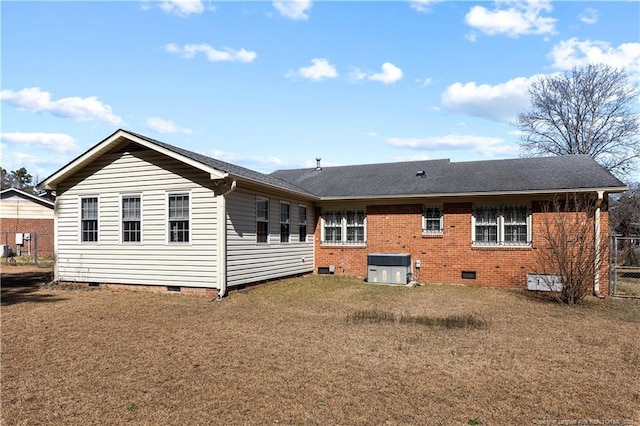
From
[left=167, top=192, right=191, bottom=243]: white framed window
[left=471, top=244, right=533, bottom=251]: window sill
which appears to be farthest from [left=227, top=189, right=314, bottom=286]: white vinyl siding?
[left=471, top=244, right=533, bottom=251]: window sill

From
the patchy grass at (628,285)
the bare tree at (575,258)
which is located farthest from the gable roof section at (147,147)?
the patchy grass at (628,285)

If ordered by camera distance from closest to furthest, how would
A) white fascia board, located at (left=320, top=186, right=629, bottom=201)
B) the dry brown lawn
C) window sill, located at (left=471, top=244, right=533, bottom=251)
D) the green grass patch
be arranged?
the dry brown lawn, the green grass patch, white fascia board, located at (left=320, top=186, right=629, bottom=201), window sill, located at (left=471, top=244, right=533, bottom=251)

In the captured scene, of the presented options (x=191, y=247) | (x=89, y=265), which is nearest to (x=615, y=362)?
(x=191, y=247)

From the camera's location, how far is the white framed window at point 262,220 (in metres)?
13.7

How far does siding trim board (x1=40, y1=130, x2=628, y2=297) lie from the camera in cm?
1222

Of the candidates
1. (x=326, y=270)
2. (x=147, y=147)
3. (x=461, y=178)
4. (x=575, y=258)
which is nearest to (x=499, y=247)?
(x=461, y=178)

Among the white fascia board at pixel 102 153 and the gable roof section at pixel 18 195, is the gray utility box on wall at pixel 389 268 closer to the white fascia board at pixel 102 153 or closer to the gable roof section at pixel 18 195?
the white fascia board at pixel 102 153

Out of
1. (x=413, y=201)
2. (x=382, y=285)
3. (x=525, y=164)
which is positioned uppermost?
(x=525, y=164)

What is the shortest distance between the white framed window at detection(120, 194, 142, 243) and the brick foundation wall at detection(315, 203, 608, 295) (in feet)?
23.7

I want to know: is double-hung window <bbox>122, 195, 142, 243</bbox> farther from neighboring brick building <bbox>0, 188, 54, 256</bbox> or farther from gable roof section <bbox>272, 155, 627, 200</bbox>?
neighboring brick building <bbox>0, 188, 54, 256</bbox>

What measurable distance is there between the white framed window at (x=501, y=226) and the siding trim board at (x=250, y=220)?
92 millimetres

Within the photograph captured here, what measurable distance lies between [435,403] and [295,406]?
57.9 inches

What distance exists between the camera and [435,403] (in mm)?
4676

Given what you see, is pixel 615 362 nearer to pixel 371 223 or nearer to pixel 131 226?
pixel 371 223
